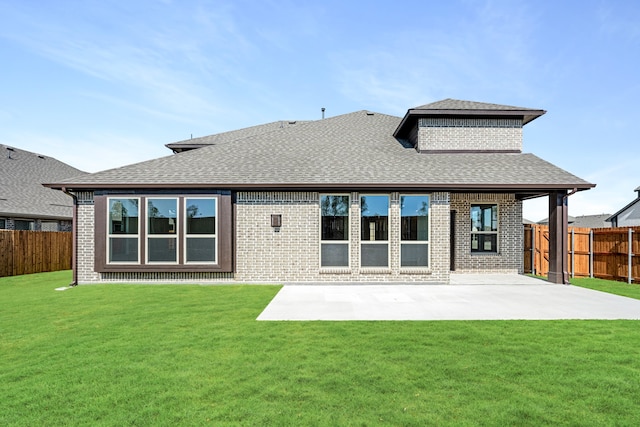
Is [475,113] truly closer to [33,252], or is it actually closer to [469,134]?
[469,134]

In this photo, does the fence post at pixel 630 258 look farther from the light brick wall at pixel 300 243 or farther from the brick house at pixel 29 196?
the brick house at pixel 29 196

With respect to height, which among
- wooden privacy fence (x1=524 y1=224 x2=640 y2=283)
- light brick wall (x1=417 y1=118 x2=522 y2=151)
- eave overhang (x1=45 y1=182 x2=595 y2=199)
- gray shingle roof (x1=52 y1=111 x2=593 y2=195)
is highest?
light brick wall (x1=417 y1=118 x2=522 y2=151)

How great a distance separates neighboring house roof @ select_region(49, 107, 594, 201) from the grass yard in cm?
473

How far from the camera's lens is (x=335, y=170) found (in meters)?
10.8

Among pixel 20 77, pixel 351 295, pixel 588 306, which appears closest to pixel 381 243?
pixel 351 295

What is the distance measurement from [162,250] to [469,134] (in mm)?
11462

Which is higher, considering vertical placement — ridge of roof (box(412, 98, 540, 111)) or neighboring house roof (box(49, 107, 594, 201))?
ridge of roof (box(412, 98, 540, 111))

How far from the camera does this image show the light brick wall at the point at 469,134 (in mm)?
12250

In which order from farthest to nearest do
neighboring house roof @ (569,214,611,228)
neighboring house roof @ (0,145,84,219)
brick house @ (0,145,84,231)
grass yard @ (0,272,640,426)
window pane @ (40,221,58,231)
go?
1. neighboring house roof @ (569,214,611,228)
2. window pane @ (40,221,58,231)
3. neighboring house roof @ (0,145,84,219)
4. brick house @ (0,145,84,231)
5. grass yard @ (0,272,640,426)

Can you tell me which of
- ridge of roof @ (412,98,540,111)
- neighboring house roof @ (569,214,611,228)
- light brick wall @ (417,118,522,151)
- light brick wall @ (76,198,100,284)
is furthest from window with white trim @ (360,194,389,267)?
neighboring house roof @ (569,214,611,228)

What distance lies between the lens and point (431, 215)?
10211 mm

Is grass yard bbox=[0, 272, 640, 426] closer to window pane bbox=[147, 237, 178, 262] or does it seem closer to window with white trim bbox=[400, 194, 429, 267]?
window pane bbox=[147, 237, 178, 262]

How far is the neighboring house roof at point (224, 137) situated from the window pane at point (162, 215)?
6.59m

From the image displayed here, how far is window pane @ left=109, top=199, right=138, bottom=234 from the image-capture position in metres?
10.1
